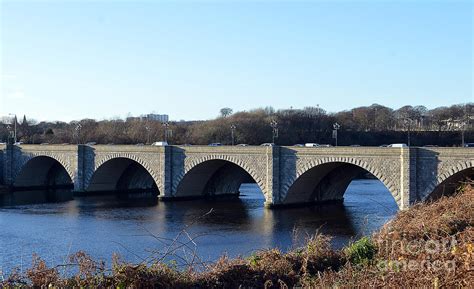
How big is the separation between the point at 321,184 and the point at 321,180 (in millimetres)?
487

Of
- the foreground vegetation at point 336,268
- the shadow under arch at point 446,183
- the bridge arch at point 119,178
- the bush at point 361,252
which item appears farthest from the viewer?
the bridge arch at point 119,178

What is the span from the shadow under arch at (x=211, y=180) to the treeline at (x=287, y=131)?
27.5 meters

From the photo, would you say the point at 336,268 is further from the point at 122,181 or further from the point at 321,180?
the point at 122,181

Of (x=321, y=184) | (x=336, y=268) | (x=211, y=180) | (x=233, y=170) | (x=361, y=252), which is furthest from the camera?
(x=233, y=170)

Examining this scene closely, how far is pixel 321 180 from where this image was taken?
4919cm

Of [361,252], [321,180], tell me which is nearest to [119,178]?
[321,180]

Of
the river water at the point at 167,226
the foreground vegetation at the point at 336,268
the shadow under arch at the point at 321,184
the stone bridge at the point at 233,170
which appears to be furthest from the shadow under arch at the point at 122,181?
the foreground vegetation at the point at 336,268

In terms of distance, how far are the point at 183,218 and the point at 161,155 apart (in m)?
13.1

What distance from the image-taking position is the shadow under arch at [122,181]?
61344 mm

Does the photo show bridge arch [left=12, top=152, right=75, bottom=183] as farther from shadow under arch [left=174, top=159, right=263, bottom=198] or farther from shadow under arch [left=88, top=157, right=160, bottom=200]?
shadow under arch [left=174, top=159, right=263, bottom=198]

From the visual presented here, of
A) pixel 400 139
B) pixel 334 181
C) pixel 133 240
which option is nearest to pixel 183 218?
pixel 133 240

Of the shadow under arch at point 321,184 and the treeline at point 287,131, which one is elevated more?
the treeline at point 287,131

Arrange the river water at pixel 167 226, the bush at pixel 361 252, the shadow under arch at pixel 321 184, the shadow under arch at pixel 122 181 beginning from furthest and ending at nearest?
1. the shadow under arch at pixel 122 181
2. the shadow under arch at pixel 321 184
3. the river water at pixel 167 226
4. the bush at pixel 361 252

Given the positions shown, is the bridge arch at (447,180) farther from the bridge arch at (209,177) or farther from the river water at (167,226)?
the bridge arch at (209,177)
